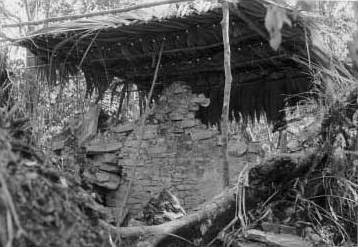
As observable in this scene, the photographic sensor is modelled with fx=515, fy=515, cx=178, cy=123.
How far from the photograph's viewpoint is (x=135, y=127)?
7.38m

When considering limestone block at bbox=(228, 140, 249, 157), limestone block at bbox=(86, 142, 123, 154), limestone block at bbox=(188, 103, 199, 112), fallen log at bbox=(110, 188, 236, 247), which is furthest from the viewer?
limestone block at bbox=(86, 142, 123, 154)

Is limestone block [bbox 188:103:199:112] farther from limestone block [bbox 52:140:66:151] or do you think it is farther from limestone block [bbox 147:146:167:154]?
limestone block [bbox 52:140:66:151]

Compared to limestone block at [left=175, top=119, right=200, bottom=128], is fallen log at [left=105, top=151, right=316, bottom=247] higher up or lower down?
lower down

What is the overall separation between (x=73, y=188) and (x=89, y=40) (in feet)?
14.1

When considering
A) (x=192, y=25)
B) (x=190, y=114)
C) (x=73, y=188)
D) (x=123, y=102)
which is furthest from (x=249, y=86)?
(x=73, y=188)

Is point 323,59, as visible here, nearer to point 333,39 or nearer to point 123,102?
point 333,39

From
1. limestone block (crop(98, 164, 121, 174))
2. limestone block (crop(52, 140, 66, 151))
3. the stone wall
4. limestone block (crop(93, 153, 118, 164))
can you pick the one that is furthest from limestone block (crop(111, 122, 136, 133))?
limestone block (crop(52, 140, 66, 151))

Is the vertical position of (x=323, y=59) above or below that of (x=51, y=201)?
above

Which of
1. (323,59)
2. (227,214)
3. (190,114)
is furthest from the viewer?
(190,114)

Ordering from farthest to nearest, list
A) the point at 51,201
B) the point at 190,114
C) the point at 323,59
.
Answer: the point at 190,114
the point at 323,59
the point at 51,201

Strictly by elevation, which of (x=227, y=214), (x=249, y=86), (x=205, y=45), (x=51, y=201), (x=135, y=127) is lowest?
(x=227, y=214)

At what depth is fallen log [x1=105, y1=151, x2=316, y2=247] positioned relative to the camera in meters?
4.33

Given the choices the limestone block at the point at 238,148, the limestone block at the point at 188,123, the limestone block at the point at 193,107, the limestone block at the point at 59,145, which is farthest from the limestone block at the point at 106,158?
the limestone block at the point at 238,148

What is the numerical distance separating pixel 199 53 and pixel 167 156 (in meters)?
1.49
